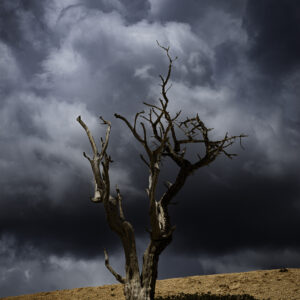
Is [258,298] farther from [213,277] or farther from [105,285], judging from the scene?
[105,285]

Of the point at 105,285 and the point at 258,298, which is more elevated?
the point at 105,285

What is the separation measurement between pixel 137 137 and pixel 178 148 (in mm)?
2414

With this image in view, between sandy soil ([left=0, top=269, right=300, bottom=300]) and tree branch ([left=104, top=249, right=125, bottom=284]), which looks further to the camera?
sandy soil ([left=0, top=269, right=300, bottom=300])

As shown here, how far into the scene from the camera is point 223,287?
1622cm

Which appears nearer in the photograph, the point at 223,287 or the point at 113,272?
the point at 113,272

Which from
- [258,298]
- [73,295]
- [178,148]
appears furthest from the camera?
[73,295]

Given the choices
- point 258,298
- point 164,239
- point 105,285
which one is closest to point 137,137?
point 164,239

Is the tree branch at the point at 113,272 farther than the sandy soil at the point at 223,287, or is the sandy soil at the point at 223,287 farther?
the sandy soil at the point at 223,287

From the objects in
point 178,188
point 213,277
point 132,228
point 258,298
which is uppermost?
point 178,188

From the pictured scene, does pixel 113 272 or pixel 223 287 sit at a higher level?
pixel 113 272

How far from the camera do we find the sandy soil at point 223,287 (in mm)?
15445

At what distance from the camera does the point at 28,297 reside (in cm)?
1689

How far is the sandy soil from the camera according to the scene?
1544 cm

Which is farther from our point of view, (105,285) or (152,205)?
(105,285)
